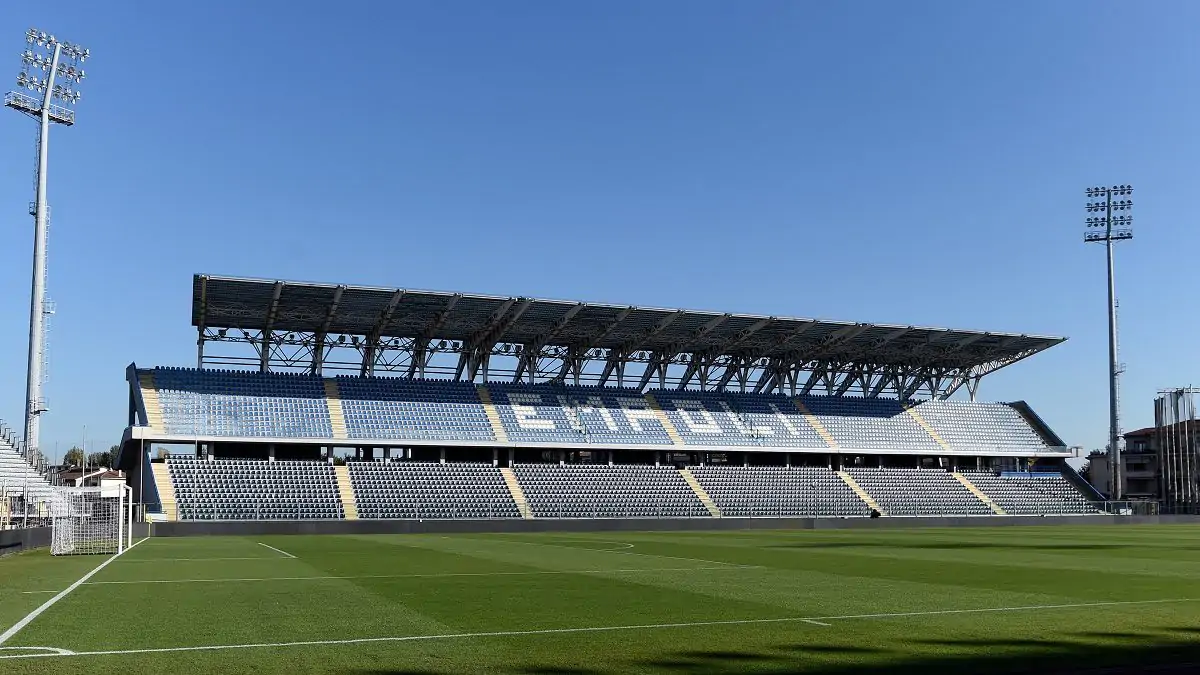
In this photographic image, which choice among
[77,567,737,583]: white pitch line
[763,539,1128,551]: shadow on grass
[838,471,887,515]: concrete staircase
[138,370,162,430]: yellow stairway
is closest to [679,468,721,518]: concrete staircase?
[838,471,887,515]: concrete staircase

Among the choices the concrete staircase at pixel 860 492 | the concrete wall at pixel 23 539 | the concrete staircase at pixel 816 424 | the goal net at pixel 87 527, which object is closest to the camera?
the concrete wall at pixel 23 539

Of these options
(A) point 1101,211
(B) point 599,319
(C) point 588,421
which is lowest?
(C) point 588,421

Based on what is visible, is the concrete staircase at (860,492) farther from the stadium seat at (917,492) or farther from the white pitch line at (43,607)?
the white pitch line at (43,607)

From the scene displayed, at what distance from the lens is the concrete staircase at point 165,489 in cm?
5447

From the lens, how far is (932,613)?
575 inches

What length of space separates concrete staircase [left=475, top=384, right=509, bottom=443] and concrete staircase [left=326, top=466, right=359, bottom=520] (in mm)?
10066

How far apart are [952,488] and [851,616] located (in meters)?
64.4

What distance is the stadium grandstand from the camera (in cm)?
6066

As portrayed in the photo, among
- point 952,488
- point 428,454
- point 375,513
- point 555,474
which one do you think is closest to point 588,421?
point 555,474

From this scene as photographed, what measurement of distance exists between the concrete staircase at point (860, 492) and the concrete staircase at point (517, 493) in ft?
74.9

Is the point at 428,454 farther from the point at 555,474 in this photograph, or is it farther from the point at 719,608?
the point at 719,608

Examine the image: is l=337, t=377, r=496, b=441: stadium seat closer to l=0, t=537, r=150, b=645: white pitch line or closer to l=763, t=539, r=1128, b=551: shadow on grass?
l=763, t=539, r=1128, b=551: shadow on grass

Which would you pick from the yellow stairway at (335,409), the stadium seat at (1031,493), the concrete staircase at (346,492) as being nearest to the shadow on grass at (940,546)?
the concrete staircase at (346,492)

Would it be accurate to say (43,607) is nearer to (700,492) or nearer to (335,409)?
(335,409)
